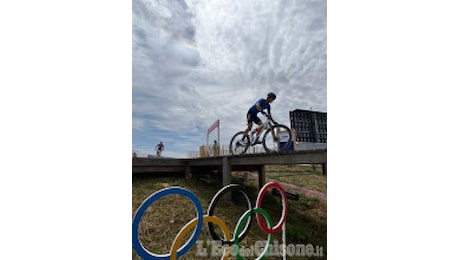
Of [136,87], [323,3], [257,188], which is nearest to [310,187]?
[257,188]

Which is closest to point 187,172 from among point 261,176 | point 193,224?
point 261,176

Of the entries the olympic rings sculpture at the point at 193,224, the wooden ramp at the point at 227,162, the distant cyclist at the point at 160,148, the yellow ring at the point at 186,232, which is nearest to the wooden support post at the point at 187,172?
the wooden ramp at the point at 227,162

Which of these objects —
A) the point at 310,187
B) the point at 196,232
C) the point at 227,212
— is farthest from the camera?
the point at 310,187

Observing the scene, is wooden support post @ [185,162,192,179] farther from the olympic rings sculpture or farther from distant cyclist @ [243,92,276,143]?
the olympic rings sculpture

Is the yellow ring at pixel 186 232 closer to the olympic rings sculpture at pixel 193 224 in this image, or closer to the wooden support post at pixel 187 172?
the olympic rings sculpture at pixel 193 224

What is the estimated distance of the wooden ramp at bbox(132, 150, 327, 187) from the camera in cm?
218

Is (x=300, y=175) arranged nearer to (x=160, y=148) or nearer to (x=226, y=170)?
(x=226, y=170)

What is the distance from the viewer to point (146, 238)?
78.7 inches

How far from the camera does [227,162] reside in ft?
10.4

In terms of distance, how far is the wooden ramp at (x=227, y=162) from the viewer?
2184mm

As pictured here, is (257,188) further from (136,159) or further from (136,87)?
(136,87)

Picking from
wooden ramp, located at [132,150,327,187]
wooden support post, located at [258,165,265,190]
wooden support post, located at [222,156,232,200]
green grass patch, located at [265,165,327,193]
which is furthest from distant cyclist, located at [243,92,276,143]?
green grass patch, located at [265,165,327,193]
